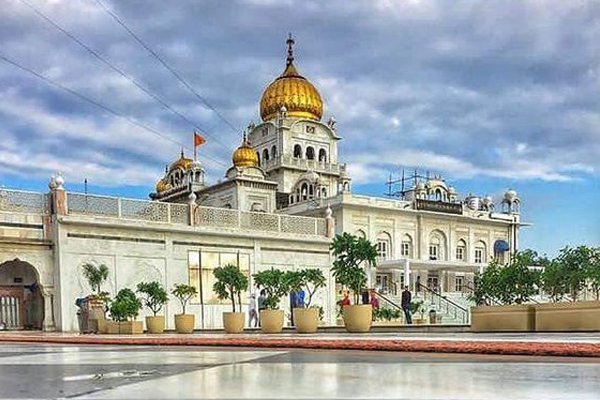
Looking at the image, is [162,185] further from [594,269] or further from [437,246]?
[594,269]

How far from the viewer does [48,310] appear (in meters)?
24.7

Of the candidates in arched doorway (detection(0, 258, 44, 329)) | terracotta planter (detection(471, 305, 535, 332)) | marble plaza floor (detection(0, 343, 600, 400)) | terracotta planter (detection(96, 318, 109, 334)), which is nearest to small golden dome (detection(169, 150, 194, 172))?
arched doorway (detection(0, 258, 44, 329))

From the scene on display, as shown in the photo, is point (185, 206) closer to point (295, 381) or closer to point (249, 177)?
point (249, 177)

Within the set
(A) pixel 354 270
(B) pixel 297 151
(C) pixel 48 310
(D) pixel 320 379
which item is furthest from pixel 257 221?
(D) pixel 320 379

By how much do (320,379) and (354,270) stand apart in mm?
12312

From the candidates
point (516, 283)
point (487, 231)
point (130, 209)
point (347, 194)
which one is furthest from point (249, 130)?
point (516, 283)

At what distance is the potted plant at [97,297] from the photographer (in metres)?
21.9

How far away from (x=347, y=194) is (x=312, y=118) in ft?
40.4

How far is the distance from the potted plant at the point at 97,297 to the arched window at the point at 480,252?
31790 mm

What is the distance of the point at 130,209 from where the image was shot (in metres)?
27.6

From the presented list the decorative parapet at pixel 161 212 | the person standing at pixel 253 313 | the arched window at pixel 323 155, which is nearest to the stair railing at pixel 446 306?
the decorative parapet at pixel 161 212

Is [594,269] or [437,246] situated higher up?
[594,269]

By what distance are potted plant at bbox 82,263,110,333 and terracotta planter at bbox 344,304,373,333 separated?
8947mm

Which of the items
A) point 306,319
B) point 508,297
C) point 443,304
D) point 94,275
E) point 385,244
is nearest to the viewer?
point 508,297
